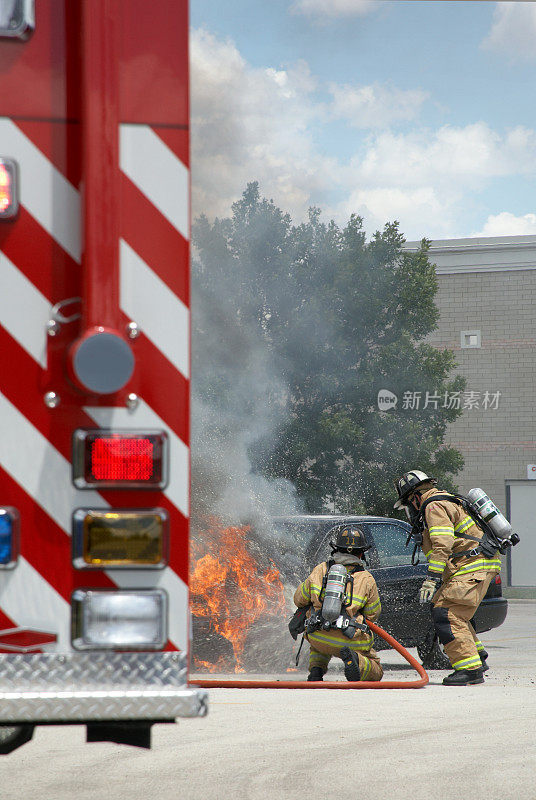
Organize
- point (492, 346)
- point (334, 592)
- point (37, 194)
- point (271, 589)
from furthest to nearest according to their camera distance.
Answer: point (492, 346), point (271, 589), point (334, 592), point (37, 194)

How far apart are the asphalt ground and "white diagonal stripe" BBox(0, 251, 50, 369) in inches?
95.0

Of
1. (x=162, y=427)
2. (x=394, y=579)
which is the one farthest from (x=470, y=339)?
(x=162, y=427)

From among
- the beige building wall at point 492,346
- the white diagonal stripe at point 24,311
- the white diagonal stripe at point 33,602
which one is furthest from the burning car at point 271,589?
the beige building wall at point 492,346

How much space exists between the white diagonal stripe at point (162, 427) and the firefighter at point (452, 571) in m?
5.77

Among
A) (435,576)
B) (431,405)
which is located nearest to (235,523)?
(435,576)

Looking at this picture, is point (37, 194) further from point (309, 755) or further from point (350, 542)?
point (350, 542)

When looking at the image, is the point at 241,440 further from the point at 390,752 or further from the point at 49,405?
the point at 49,405

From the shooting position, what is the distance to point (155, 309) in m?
3.07

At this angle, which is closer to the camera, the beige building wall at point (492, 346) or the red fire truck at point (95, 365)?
the red fire truck at point (95, 365)

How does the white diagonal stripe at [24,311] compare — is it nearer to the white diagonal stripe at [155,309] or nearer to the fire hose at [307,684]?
the white diagonal stripe at [155,309]

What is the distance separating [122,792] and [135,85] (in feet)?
9.80

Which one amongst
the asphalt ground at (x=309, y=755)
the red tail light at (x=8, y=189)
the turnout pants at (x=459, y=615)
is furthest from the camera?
the turnout pants at (x=459, y=615)

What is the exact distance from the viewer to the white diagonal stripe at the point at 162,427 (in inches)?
117

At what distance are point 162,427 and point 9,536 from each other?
18.6 inches
